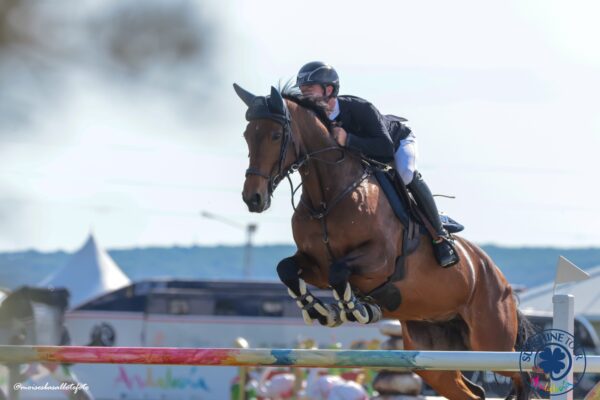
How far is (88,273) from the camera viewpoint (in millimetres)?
32438

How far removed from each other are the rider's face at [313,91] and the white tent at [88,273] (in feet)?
83.1

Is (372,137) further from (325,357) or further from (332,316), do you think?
(325,357)

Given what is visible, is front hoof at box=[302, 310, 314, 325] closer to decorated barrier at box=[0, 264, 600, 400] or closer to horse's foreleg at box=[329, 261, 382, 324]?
horse's foreleg at box=[329, 261, 382, 324]

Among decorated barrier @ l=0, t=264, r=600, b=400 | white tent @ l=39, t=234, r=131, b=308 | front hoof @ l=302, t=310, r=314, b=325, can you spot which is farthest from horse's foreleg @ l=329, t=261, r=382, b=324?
white tent @ l=39, t=234, r=131, b=308

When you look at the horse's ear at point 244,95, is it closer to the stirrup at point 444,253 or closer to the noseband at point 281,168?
the noseband at point 281,168

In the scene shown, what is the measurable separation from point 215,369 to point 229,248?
69609 millimetres

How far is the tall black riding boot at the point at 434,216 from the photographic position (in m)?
7.41

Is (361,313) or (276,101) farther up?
(276,101)

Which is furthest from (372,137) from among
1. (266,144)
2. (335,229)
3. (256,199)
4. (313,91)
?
(256,199)

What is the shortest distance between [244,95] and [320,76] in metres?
0.58

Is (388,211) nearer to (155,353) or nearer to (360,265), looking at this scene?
(360,265)

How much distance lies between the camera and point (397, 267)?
7148 millimetres

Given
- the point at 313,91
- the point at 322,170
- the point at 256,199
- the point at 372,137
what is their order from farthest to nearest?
1. the point at 313,91
2. the point at 372,137
3. the point at 322,170
4. the point at 256,199

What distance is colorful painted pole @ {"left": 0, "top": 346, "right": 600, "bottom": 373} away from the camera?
5277 mm
